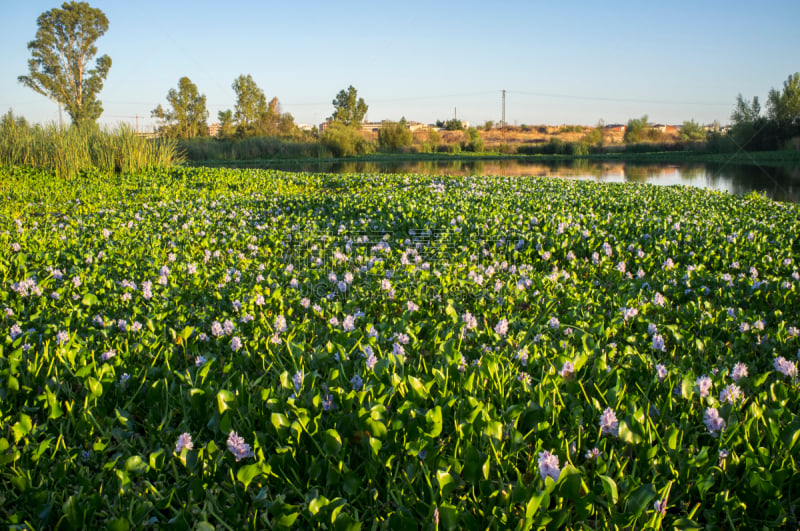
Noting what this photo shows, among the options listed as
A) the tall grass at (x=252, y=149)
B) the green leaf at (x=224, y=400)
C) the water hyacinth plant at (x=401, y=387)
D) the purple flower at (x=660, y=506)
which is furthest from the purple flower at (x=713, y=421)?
the tall grass at (x=252, y=149)

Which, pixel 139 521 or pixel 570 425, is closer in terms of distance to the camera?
pixel 139 521

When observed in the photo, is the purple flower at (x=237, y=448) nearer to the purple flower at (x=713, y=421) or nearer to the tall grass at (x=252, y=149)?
the purple flower at (x=713, y=421)

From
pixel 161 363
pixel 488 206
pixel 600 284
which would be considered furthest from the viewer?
pixel 488 206

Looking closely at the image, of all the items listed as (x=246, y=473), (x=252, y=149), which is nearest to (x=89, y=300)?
(x=246, y=473)

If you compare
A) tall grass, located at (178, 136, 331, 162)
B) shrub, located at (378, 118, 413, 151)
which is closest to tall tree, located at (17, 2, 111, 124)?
tall grass, located at (178, 136, 331, 162)

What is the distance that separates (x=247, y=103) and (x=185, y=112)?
5.45 meters

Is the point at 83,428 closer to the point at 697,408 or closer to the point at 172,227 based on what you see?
the point at 697,408

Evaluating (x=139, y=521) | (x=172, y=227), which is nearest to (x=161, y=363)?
(x=139, y=521)

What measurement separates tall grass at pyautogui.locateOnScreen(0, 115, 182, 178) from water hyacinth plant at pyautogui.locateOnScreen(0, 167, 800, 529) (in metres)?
7.73

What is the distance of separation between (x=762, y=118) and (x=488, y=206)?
38630 millimetres

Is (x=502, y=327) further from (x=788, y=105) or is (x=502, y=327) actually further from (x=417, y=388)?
(x=788, y=105)

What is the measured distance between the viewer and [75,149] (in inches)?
437

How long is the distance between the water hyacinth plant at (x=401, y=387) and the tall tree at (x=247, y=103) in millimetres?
44174

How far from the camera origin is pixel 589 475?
156cm
